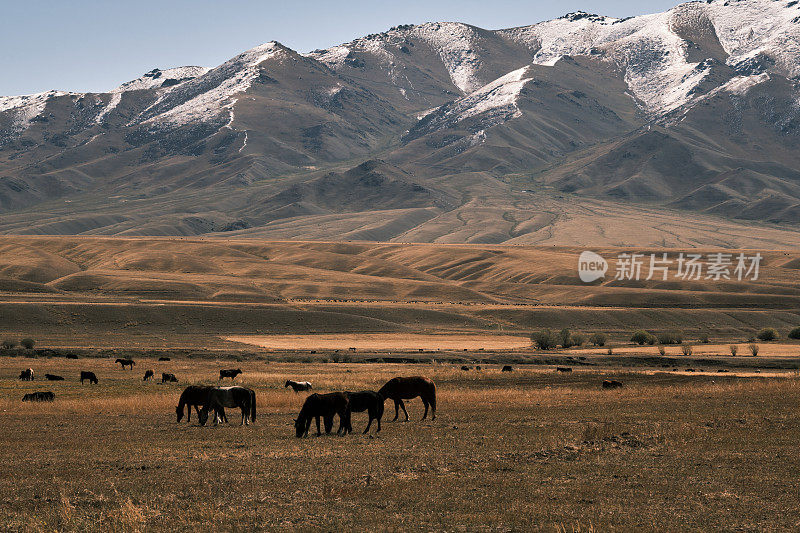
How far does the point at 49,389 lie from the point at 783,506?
3582 cm

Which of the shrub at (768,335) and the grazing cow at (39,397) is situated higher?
the shrub at (768,335)

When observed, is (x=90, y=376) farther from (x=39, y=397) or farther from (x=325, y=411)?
(x=325, y=411)

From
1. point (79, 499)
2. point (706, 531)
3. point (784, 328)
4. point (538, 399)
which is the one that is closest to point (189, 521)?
point (79, 499)

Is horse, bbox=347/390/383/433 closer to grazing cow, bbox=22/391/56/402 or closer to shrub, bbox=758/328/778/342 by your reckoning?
grazing cow, bbox=22/391/56/402

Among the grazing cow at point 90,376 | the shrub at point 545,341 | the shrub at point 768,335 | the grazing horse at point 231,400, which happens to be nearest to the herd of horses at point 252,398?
the grazing horse at point 231,400

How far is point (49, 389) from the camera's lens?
4094cm

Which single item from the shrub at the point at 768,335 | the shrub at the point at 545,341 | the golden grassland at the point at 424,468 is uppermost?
the shrub at the point at 768,335

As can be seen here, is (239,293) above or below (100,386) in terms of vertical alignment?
above

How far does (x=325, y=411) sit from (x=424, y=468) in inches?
255

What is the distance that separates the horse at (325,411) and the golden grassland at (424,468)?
0.54 m

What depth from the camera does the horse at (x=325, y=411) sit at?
24.7 meters

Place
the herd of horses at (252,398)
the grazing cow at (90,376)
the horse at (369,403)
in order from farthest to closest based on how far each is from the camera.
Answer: the grazing cow at (90,376) → the herd of horses at (252,398) → the horse at (369,403)

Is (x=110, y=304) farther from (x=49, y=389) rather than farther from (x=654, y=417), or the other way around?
(x=654, y=417)

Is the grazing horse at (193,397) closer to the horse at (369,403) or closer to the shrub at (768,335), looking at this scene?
the horse at (369,403)
